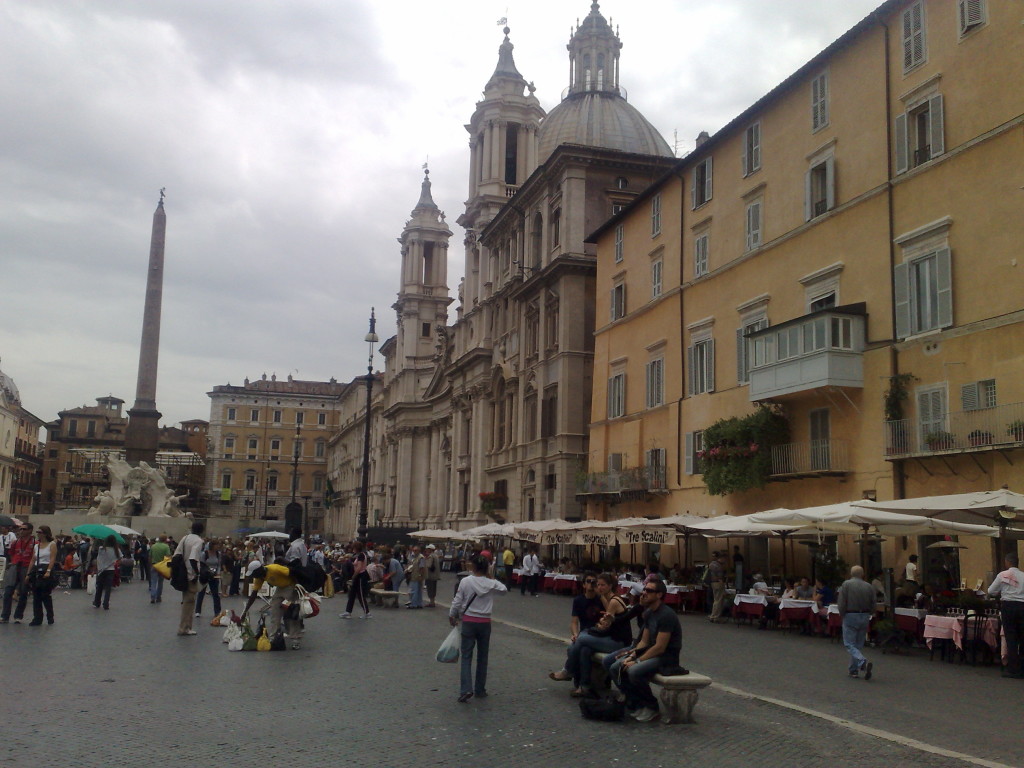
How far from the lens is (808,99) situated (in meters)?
28.1

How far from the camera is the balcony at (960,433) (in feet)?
65.7

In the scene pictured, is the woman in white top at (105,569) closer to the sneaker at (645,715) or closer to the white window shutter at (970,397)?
the sneaker at (645,715)

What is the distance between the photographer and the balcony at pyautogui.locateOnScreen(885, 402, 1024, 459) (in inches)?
788

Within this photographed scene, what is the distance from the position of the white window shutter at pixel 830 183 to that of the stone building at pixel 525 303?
65.7 feet

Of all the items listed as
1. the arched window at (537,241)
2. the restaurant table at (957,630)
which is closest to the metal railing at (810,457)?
the restaurant table at (957,630)

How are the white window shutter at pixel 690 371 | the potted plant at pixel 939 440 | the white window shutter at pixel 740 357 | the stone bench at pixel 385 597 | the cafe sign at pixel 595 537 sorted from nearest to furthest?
the potted plant at pixel 939 440 < the stone bench at pixel 385 597 < the cafe sign at pixel 595 537 < the white window shutter at pixel 740 357 < the white window shutter at pixel 690 371

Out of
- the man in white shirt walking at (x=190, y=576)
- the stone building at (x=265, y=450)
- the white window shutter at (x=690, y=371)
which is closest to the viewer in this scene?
the man in white shirt walking at (x=190, y=576)

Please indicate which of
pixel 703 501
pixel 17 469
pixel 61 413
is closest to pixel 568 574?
pixel 703 501

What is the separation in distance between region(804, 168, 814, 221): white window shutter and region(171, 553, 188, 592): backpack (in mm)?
18079

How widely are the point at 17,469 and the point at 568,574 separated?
79530 millimetres

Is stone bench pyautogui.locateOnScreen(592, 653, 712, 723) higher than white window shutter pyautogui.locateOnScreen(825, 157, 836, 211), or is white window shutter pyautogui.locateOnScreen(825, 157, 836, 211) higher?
white window shutter pyautogui.locateOnScreen(825, 157, 836, 211)

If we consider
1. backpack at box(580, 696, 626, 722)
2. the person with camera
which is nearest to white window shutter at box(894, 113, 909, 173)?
backpack at box(580, 696, 626, 722)

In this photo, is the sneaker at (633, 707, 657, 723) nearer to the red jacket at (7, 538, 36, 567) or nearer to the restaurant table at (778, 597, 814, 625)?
the restaurant table at (778, 597, 814, 625)

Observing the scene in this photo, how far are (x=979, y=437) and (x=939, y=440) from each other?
45.8 inches
